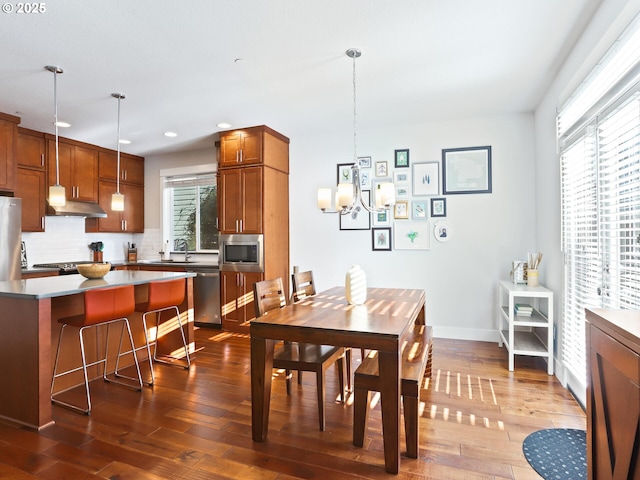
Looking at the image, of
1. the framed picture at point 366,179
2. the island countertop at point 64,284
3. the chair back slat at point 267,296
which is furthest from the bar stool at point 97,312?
the framed picture at point 366,179

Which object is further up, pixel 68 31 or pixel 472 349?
pixel 68 31

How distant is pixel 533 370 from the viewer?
3258 millimetres

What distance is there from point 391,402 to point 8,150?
4835mm

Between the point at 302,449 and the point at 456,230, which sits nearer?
the point at 302,449

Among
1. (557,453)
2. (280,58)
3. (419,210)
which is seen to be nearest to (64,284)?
(280,58)

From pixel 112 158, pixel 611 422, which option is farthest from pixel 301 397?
pixel 112 158

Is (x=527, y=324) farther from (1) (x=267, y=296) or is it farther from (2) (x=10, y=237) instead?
(2) (x=10, y=237)

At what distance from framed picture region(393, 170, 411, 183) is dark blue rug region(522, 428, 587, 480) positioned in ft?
9.77

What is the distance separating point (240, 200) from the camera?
4637 millimetres

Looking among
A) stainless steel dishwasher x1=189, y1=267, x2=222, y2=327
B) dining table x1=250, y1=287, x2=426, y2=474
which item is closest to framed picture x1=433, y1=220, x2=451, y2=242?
dining table x1=250, y1=287, x2=426, y2=474

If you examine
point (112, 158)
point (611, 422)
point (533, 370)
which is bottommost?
point (533, 370)

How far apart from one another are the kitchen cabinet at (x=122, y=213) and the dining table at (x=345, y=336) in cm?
428

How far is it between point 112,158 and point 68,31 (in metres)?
3.44

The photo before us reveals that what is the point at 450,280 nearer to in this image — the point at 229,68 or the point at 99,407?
the point at 229,68
